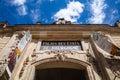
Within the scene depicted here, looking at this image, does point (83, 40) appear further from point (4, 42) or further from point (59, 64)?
point (4, 42)

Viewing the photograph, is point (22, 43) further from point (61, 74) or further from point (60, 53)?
point (61, 74)

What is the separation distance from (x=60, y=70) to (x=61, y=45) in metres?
1.61

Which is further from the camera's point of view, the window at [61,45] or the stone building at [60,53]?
the window at [61,45]

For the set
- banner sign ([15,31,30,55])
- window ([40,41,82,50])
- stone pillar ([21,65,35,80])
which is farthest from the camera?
window ([40,41,82,50])

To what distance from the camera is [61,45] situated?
1089 cm

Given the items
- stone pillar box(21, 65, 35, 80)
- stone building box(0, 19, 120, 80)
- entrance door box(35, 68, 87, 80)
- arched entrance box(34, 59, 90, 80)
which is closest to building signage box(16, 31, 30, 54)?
stone building box(0, 19, 120, 80)

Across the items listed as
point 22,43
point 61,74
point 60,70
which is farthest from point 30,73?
point 61,74

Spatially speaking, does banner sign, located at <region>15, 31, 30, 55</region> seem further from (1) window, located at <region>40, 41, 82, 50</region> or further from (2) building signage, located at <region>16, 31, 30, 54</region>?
(1) window, located at <region>40, 41, 82, 50</region>

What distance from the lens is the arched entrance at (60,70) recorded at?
9.05 meters

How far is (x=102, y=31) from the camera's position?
11906mm

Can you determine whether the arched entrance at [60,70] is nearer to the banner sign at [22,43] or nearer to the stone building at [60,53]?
the stone building at [60,53]

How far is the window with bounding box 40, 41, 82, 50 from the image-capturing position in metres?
10.6

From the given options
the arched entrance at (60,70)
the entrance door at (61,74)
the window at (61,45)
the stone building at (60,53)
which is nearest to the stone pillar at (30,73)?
the stone building at (60,53)

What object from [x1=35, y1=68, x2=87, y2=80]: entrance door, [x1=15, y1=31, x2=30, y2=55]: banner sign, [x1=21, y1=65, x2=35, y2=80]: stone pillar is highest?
[x1=15, y1=31, x2=30, y2=55]: banner sign
